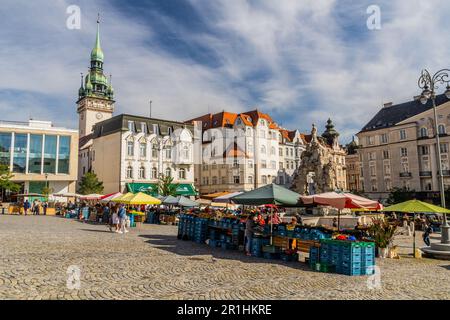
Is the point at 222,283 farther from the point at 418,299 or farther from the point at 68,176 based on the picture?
the point at 68,176

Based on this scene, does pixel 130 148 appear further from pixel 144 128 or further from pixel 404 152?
pixel 404 152

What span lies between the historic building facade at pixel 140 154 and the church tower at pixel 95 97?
1025 inches

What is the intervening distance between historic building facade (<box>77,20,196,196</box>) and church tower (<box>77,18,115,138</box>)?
26.0 meters

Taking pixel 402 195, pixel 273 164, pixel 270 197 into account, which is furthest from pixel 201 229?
pixel 273 164

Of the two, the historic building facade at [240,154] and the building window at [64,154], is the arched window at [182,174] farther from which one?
the building window at [64,154]

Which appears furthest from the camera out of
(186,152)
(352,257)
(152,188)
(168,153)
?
(186,152)

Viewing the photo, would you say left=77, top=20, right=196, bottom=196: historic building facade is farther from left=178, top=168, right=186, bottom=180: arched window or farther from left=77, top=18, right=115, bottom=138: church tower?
left=77, top=18, right=115, bottom=138: church tower

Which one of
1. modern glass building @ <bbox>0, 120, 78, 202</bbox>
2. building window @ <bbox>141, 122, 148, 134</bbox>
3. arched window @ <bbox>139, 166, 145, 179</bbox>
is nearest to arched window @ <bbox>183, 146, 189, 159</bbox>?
building window @ <bbox>141, 122, 148, 134</bbox>

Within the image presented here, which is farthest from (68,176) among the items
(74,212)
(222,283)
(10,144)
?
(222,283)

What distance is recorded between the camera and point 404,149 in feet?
203

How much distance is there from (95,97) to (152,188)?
158 ft

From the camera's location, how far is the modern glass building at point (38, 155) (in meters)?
49.6
